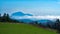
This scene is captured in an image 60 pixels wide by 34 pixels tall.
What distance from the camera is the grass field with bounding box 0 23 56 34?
5.69 m

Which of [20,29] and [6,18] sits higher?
[6,18]

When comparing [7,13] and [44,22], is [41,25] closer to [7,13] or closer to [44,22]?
[44,22]

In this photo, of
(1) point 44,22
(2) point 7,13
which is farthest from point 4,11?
(1) point 44,22

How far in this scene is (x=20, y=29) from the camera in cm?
573

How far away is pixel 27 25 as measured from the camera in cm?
580

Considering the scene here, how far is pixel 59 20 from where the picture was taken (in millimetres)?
5781

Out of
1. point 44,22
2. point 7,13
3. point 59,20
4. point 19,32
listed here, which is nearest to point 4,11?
point 7,13

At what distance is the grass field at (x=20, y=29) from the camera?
5.69m

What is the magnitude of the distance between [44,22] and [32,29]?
0.35m

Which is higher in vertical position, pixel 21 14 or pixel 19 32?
pixel 21 14

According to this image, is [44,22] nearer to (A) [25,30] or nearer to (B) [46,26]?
(B) [46,26]

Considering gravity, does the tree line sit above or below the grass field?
above

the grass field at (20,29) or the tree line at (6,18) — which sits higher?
the tree line at (6,18)

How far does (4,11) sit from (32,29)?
2.76ft
